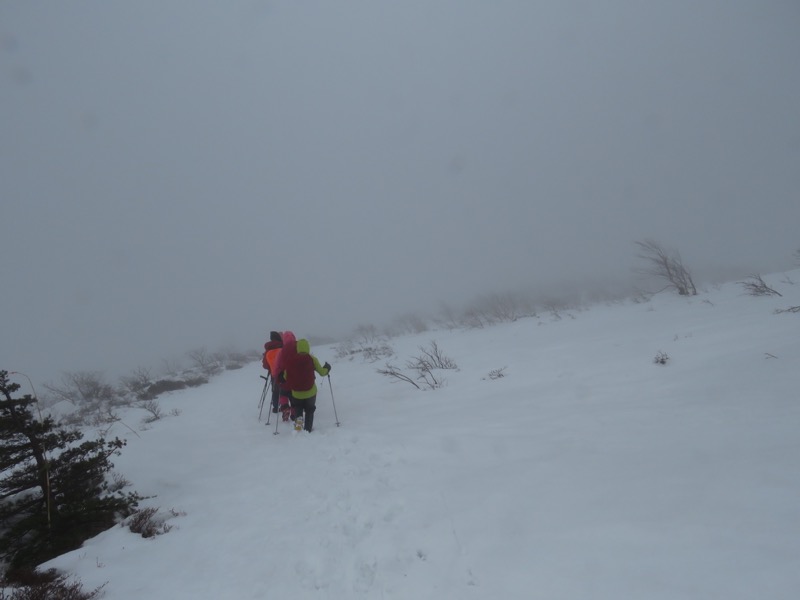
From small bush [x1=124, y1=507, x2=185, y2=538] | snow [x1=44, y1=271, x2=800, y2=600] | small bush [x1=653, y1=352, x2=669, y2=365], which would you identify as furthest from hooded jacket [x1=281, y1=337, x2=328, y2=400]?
small bush [x1=653, y1=352, x2=669, y2=365]

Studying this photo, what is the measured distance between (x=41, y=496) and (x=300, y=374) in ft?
12.9

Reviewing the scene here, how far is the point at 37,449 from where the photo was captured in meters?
3.76

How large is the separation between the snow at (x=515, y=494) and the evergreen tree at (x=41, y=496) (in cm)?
43

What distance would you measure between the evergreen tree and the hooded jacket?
331 cm

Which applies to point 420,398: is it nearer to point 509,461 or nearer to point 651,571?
point 509,461

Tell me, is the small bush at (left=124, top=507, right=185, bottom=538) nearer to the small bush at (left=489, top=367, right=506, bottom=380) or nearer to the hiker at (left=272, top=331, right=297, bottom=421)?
the hiker at (left=272, top=331, right=297, bottom=421)

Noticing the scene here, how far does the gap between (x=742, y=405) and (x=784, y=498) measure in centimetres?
209

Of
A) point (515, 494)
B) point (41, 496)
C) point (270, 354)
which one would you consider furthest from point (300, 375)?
point (515, 494)

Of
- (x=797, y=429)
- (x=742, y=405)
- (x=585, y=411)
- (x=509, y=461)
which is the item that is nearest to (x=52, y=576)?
(x=509, y=461)

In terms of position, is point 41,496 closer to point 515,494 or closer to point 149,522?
point 149,522

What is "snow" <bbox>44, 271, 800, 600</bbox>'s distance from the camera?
2416 mm

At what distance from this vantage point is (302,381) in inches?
289

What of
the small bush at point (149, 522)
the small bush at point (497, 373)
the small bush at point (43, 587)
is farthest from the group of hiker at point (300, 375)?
the small bush at point (43, 587)

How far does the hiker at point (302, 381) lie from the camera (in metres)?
7.34
